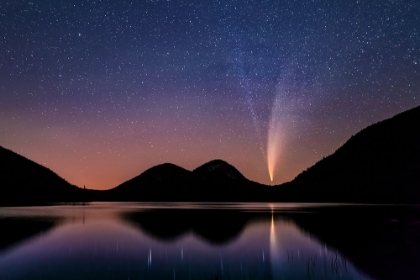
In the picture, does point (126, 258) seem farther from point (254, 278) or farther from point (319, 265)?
point (319, 265)

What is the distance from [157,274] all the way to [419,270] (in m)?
15.0

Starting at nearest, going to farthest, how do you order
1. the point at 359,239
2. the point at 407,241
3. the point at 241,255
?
the point at 241,255 < the point at 407,241 < the point at 359,239

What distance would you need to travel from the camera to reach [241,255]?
115 feet

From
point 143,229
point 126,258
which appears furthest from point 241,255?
point 143,229

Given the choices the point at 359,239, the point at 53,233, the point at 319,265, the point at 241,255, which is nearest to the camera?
the point at 319,265

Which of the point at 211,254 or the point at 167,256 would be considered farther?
the point at 211,254

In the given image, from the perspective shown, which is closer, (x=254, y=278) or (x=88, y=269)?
(x=254, y=278)

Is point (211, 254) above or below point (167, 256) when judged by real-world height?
below

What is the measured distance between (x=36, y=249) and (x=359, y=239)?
29.3m

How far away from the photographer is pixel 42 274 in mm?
26250

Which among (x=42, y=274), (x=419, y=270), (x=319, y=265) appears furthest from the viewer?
Result: (x=319, y=265)

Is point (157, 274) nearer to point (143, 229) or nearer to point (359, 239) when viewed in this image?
point (359, 239)

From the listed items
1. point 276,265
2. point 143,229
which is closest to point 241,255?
point 276,265

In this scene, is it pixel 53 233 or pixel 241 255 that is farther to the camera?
pixel 53 233
